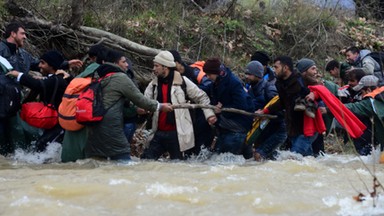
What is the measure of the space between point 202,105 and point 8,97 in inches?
102

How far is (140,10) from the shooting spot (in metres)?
14.8

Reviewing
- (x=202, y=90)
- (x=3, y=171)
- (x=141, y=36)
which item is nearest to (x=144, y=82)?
(x=141, y=36)

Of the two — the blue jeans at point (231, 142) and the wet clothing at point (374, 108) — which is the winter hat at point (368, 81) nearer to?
the wet clothing at point (374, 108)

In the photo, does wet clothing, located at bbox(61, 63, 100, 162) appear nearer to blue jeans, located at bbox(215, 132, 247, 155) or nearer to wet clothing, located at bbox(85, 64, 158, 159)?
wet clothing, located at bbox(85, 64, 158, 159)

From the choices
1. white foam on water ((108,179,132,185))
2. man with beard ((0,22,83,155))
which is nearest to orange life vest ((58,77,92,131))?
man with beard ((0,22,83,155))

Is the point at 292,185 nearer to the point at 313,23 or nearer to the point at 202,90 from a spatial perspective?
the point at 202,90

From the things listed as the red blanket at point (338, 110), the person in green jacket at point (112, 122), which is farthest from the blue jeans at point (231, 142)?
the person in green jacket at point (112, 122)

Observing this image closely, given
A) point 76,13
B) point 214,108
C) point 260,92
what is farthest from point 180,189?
point 76,13

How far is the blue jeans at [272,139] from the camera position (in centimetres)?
959

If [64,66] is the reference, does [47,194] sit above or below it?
below

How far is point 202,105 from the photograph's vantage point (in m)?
8.55

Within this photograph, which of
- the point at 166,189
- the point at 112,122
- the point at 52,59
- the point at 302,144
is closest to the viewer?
the point at 166,189

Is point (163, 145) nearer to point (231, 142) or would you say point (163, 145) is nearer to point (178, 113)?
point (178, 113)

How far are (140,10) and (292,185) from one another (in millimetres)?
8937
